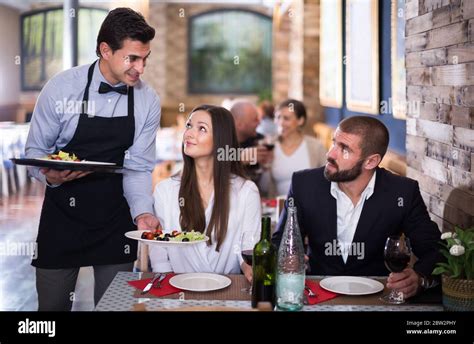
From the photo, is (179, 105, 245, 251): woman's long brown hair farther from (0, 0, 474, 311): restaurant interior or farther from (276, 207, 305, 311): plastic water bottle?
(276, 207, 305, 311): plastic water bottle

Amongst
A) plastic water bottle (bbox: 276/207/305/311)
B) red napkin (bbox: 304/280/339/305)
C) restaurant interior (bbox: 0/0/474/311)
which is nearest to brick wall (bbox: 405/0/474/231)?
restaurant interior (bbox: 0/0/474/311)

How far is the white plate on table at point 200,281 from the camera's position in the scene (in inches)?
74.9

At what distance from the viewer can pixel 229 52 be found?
12555 mm

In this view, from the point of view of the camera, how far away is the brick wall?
7.63 ft

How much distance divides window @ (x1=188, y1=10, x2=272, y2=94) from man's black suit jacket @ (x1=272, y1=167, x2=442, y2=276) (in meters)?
10.1

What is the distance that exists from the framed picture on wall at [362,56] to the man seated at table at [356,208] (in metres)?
2.11

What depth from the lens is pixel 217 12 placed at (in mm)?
12539

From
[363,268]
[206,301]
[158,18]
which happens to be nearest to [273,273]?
[206,301]

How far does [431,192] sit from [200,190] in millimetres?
1009

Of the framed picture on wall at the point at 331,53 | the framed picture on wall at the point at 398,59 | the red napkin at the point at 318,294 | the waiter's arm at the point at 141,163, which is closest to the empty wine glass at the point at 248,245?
the red napkin at the point at 318,294

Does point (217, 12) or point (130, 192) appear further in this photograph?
point (217, 12)

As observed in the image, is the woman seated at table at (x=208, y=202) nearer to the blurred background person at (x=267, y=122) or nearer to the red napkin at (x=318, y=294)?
the red napkin at (x=318, y=294)

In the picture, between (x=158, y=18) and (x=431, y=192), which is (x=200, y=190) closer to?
(x=431, y=192)

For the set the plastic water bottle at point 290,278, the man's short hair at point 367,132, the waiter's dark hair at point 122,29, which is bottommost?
the plastic water bottle at point 290,278
